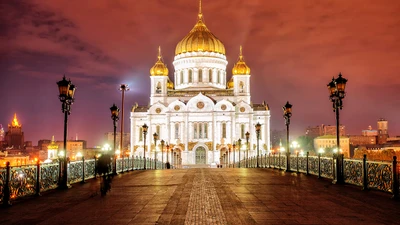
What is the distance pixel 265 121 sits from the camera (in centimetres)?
8138

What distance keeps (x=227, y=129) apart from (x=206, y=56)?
50.1 feet

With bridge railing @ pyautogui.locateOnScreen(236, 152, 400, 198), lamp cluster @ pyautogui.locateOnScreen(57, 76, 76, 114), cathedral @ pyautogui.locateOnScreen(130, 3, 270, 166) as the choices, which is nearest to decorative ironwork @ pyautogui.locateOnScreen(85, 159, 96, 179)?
lamp cluster @ pyautogui.locateOnScreen(57, 76, 76, 114)

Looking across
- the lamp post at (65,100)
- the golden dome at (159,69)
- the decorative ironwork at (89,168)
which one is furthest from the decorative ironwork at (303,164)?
the golden dome at (159,69)

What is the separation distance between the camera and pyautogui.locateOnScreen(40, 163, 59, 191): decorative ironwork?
50.3ft

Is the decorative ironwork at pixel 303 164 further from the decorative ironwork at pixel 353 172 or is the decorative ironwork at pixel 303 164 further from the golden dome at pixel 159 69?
the golden dome at pixel 159 69

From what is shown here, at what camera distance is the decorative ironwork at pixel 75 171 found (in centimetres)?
1818

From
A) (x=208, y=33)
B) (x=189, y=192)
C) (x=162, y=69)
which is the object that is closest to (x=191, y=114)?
(x=162, y=69)

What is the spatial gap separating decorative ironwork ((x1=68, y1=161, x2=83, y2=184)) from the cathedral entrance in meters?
58.8

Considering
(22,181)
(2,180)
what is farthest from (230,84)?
(2,180)

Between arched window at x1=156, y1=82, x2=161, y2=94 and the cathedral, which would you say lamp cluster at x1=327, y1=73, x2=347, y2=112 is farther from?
arched window at x1=156, y1=82, x2=161, y2=94

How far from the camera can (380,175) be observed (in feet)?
46.9

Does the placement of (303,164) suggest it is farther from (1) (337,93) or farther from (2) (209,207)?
(2) (209,207)

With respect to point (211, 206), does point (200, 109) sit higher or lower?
higher

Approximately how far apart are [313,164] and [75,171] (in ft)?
36.7
